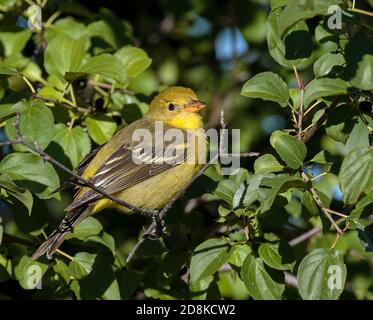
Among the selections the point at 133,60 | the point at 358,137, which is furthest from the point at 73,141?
the point at 358,137

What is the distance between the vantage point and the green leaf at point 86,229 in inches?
176

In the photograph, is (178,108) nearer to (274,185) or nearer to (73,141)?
(73,141)

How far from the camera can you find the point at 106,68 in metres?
4.64

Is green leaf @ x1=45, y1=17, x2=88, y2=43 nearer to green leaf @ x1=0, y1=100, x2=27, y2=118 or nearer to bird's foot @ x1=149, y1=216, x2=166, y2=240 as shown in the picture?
green leaf @ x1=0, y1=100, x2=27, y2=118

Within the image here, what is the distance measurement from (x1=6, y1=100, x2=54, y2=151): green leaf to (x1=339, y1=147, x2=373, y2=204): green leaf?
6.05ft

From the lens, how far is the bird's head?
5.66 metres

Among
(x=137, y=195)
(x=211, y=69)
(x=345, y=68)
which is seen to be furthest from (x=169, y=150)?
(x=211, y=69)

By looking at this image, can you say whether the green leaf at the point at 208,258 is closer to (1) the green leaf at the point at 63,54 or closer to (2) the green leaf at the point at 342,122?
(2) the green leaf at the point at 342,122

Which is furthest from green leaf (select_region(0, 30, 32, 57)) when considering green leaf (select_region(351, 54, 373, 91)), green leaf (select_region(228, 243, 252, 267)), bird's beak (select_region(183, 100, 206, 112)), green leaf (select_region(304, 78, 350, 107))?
green leaf (select_region(351, 54, 373, 91))

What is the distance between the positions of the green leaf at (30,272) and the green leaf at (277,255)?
1.36 m

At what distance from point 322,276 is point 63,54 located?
2.49 meters

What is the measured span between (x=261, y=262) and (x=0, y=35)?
9.00ft

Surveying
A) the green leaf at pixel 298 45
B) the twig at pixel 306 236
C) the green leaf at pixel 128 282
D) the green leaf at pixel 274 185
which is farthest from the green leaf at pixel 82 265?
the green leaf at pixel 298 45
